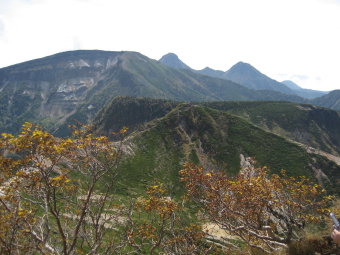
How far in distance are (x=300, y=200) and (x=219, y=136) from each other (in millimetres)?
118869

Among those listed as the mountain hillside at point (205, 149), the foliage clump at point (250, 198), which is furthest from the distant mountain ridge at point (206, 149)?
the foliage clump at point (250, 198)

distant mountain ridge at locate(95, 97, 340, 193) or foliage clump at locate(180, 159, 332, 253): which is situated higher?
foliage clump at locate(180, 159, 332, 253)

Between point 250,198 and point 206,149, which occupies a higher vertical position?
point 250,198

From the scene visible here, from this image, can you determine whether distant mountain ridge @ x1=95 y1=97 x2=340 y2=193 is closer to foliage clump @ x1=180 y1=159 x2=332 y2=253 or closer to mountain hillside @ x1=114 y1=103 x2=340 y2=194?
mountain hillside @ x1=114 y1=103 x2=340 y2=194

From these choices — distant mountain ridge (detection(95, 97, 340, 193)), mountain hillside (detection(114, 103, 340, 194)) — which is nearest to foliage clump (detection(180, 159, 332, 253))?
distant mountain ridge (detection(95, 97, 340, 193))

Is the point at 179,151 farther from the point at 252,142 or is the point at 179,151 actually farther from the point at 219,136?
the point at 252,142

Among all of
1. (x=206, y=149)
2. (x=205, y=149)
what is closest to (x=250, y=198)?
(x=206, y=149)

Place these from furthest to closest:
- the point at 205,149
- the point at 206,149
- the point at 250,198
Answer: the point at 205,149
the point at 206,149
the point at 250,198

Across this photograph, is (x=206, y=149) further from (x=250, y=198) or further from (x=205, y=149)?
(x=250, y=198)

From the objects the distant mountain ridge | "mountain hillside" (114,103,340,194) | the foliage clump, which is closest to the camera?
the foliage clump

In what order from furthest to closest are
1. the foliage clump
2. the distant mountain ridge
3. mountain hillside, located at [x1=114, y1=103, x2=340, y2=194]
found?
1. the distant mountain ridge
2. mountain hillside, located at [x1=114, y1=103, x2=340, y2=194]
3. the foliage clump

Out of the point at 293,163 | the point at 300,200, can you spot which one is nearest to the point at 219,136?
the point at 293,163

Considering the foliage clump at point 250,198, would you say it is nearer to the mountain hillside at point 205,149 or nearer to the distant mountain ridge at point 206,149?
the distant mountain ridge at point 206,149

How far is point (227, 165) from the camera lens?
379 ft
